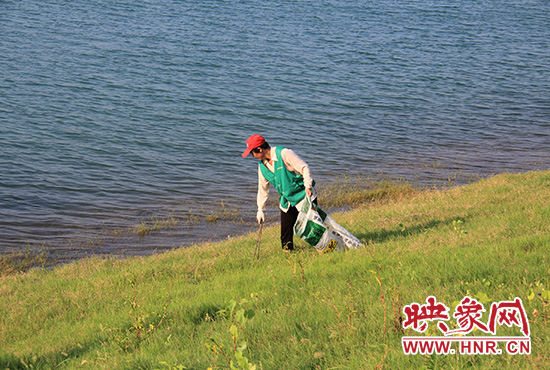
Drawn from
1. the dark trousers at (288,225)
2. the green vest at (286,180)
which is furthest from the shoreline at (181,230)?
the green vest at (286,180)

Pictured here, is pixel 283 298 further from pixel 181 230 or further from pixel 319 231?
pixel 181 230

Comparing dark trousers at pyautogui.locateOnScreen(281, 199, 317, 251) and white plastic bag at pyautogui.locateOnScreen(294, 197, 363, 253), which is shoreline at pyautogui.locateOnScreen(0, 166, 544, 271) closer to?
dark trousers at pyautogui.locateOnScreen(281, 199, 317, 251)

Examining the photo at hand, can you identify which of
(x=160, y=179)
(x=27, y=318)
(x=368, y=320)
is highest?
(x=368, y=320)

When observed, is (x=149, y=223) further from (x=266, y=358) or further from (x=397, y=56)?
(x=397, y=56)

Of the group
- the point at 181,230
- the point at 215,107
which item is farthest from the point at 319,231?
the point at 215,107

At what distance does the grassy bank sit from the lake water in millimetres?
3551

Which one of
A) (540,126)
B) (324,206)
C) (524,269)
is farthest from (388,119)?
(524,269)

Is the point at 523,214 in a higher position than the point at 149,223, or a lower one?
higher

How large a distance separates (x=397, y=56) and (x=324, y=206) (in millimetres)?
25191

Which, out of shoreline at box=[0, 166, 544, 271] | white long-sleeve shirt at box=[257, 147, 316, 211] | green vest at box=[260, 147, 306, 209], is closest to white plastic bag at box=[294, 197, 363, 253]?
green vest at box=[260, 147, 306, 209]

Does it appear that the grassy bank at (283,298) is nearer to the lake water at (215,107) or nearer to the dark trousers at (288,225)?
the dark trousers at (288,225)

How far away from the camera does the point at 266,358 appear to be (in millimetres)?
3795

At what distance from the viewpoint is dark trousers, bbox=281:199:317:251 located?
25.0 feet

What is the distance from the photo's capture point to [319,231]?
23.1ft
